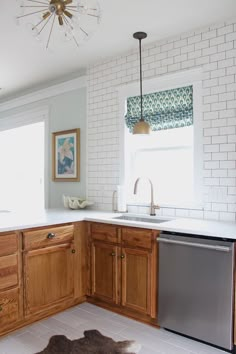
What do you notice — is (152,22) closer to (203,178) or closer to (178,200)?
(203,178)

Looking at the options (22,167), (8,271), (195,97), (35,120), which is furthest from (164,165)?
(22,167)

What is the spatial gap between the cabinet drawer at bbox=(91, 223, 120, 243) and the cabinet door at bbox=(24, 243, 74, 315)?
0.27m

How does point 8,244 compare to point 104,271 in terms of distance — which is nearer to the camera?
point 8,244

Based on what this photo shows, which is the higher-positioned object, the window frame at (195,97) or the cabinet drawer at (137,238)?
the window frame at (195,97)

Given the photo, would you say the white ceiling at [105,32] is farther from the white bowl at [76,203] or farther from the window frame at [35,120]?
the white bowl at [76,203]

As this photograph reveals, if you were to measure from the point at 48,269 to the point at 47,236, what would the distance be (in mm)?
301

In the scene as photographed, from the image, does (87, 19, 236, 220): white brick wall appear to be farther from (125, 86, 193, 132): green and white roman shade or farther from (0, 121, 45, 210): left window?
(0, 121, 45, 210): left window

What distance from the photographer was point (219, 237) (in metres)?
2.06

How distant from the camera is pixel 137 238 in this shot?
2.55 metres

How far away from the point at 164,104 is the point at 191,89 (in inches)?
12.3

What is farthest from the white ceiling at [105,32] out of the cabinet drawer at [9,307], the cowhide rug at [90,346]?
the cowhide rug at [90,346]

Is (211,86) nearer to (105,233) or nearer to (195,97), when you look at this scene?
(195,97)

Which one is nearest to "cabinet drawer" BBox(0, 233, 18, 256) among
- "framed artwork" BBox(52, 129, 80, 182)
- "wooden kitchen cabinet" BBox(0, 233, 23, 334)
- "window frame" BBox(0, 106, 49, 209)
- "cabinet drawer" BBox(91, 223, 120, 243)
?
"wooden kitchen cabinet" BBox(0, 233, 23, 334)

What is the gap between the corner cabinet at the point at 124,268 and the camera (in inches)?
97.4
